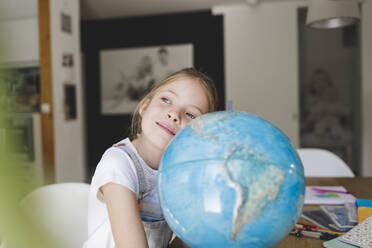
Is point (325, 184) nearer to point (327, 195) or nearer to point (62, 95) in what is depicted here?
point (327, 195)

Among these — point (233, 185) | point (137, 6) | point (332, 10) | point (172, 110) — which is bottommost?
point (233, 185)

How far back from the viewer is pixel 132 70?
245 inches

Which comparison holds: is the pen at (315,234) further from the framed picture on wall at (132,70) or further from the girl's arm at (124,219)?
the framed picture on wall at (132,70)

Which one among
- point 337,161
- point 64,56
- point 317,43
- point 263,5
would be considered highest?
point 263,5

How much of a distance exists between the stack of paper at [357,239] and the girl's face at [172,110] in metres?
0.49

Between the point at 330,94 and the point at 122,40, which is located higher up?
the point at 122,40

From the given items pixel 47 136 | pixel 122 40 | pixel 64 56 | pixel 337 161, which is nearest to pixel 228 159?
pixel 337 161

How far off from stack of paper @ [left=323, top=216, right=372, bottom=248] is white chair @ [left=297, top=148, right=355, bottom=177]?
1314 millimetres

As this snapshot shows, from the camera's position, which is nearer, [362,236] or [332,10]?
[362,236]

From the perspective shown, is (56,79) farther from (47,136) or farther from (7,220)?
(7,220)

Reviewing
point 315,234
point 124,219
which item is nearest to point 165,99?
point 124,219

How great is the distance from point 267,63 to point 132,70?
2.51 meters

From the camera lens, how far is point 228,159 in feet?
1.70

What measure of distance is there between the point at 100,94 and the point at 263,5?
3434mm
